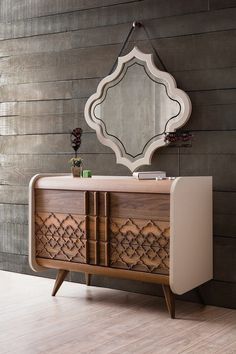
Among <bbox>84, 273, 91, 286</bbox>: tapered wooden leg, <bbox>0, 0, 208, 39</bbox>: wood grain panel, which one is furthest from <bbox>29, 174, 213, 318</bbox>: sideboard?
<bbox>0, 0, 208, 39</bbox>: wood grain panel

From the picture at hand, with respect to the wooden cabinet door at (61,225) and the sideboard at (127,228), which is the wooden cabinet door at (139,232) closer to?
the sideboard at (127,228)

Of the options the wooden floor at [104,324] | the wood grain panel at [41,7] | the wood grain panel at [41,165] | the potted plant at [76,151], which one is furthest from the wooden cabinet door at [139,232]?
the wood grain panel at [41,7]

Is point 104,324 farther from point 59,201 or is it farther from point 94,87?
point 94,87

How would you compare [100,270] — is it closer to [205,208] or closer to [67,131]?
[205,208]

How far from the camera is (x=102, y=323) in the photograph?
9.42 feet

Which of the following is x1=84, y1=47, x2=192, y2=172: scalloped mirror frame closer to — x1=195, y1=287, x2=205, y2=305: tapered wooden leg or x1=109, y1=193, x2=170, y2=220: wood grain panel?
x1=109, y1=193, x2=170, y2=220: wood grain panel

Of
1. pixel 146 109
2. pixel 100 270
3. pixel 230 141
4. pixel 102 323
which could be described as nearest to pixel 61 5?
pixel 146 109

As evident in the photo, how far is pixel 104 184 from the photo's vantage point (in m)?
3.13

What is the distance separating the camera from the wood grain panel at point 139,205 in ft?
9.61

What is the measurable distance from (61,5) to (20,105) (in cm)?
80

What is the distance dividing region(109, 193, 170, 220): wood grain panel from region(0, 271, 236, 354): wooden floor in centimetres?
56

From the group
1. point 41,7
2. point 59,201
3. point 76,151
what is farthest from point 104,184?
point 41,7

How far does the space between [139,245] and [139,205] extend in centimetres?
22

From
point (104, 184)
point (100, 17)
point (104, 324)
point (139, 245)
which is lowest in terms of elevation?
point (104, 324)
